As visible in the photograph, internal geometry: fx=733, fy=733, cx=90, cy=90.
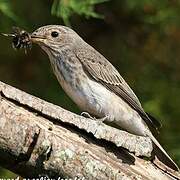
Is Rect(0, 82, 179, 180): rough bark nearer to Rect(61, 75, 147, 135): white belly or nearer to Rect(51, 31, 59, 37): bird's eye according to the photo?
Rect(61, 75, 147, 135): white belly

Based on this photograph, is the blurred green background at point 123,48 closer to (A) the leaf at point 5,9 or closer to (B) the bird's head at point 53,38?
(A) the leaf at point 5,9

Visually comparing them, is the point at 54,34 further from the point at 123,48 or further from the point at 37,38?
the point at 123,48

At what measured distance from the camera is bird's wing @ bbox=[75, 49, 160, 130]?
629 centimetres

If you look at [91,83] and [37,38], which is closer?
[91,83]

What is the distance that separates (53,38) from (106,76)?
604mm

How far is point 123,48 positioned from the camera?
8305 mm

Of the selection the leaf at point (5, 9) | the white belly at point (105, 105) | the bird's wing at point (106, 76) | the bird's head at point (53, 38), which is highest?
the leaf at point (5, 9)

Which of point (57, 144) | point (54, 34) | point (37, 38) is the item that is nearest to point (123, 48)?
point (54, 34)

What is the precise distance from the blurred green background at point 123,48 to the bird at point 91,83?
1.41 feet

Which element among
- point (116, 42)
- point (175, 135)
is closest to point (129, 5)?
point (116, 42)

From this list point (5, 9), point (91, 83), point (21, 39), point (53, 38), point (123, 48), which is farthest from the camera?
point (123, 48)

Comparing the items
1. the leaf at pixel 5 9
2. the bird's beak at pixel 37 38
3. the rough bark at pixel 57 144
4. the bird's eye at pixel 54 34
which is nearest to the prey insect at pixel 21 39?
the bird's beak at pixel 37 38

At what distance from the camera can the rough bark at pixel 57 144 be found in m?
4.81

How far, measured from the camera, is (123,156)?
16.7 ft
